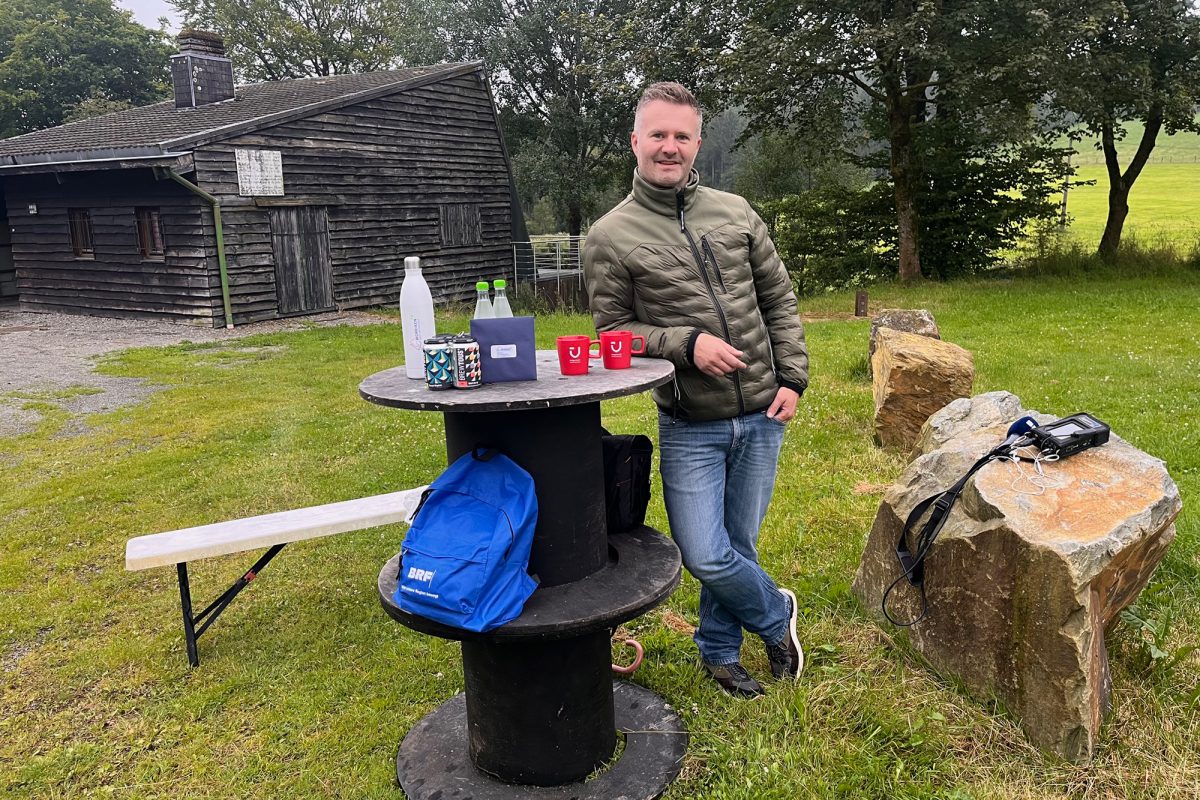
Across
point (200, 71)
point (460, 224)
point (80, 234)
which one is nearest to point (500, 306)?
point (80, 234)

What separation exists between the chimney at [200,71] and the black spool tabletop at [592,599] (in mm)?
19169

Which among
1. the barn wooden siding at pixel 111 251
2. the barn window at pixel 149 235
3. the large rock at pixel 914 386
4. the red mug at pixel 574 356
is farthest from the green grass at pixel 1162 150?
the red mug at pixel 574 356

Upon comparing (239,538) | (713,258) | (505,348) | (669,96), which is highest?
(669,96)

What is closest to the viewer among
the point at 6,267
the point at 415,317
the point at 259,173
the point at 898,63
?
the point at 415,317

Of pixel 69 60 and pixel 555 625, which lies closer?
pixel 555 625

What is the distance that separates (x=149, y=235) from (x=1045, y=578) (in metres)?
16.8

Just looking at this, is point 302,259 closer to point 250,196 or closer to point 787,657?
point 250,196

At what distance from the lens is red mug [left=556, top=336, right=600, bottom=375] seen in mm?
2771

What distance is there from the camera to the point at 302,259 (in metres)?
17.1

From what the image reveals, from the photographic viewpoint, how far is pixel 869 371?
9.11 meters

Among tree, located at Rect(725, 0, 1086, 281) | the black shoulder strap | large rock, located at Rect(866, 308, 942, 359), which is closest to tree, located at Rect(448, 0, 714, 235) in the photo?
tree, located at Rect(725, 0, 1086, 281)

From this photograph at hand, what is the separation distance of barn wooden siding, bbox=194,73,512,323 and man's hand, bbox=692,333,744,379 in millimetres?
14208

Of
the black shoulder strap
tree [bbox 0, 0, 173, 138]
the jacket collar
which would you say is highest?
tree [bbox 0, 0, 173, 138]

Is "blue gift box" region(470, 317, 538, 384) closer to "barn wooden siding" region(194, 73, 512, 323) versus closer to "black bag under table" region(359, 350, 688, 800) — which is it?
"black bag under table" region(359, 350, 688, 800)
